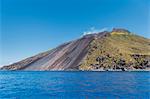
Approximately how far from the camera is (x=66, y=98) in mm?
35594

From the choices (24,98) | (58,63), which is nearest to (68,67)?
(58,63)

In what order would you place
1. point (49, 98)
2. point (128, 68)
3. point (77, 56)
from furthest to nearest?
point (77, 56), point (128, 68), point (49, 98)

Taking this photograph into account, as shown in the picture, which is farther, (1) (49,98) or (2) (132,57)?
(2) (132,57)

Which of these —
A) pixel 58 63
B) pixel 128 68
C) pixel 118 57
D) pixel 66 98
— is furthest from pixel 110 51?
pixel 66 98

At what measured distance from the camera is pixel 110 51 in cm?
19825

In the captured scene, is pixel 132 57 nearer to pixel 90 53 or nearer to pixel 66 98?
pixel 90 53

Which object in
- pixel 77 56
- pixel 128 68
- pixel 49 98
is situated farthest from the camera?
pixel 77 56

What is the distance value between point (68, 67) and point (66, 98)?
150 metres

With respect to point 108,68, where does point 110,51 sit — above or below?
above

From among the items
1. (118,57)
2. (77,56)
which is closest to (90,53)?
(77,56)

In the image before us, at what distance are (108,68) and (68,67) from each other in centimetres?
2678

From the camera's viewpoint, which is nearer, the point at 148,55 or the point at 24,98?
the point at 24,98

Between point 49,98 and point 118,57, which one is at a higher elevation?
point 118,57

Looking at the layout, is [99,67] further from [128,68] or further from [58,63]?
[58,63]
